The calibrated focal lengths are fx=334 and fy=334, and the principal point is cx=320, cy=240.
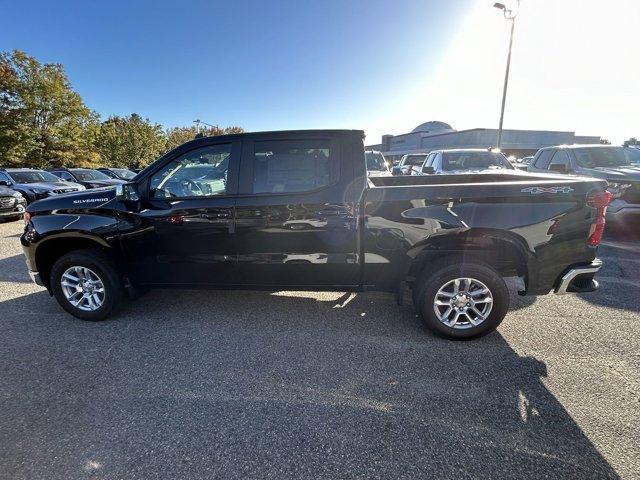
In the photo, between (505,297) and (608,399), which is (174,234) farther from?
(608,399)

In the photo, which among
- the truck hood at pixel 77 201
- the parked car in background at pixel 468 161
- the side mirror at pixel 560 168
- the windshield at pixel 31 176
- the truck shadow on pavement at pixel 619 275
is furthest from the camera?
the windshield at pixel 31 176

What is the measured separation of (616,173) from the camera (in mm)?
6844

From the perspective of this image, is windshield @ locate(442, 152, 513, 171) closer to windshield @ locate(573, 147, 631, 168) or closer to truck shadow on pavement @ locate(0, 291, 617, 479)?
windshield @ locate(573, 147, 631, 168)

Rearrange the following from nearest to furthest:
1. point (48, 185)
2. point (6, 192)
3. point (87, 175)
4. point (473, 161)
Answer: point (6, 192) < point (473, 161) < point (48, 185) < point (87, 175)

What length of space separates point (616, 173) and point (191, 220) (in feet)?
27.0

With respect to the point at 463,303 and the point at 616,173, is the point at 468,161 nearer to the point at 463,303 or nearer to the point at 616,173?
the point at 616,173

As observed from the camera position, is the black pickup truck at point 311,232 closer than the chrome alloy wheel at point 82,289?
Yes

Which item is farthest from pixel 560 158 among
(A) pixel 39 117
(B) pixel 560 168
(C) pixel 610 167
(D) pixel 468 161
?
(A) pixel 39 117

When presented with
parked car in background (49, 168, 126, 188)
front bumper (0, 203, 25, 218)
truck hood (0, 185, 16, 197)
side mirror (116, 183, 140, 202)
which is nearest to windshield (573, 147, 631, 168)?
side mirror (116, 183, 140, 202)

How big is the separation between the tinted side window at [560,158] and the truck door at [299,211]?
7409mm

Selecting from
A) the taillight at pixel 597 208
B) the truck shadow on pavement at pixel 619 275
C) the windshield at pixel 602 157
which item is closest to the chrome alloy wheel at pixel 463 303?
the taillight at pixel 597 208

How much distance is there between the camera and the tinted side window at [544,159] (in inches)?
354

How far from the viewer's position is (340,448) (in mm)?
2096

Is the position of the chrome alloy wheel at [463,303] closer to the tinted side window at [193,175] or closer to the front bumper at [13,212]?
the tinted side window at [193,175]
